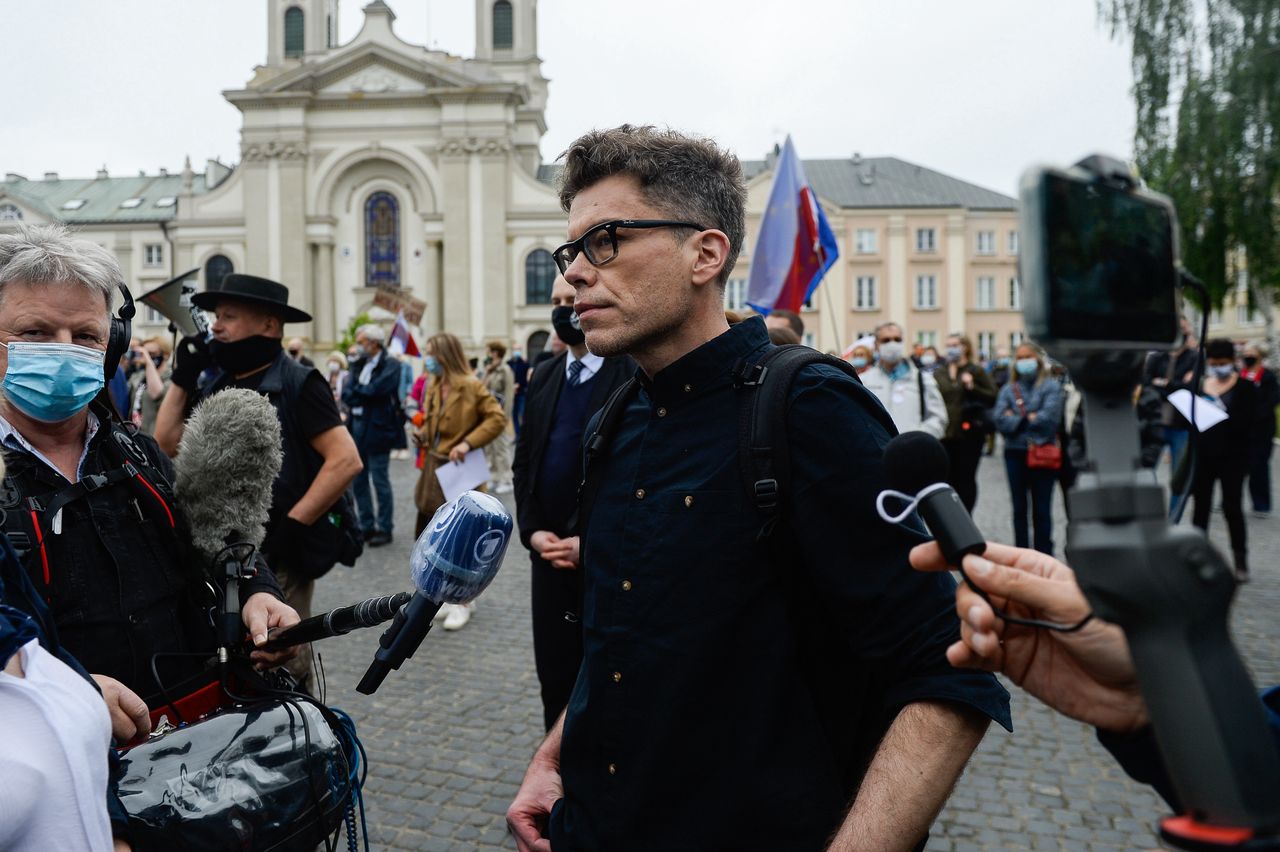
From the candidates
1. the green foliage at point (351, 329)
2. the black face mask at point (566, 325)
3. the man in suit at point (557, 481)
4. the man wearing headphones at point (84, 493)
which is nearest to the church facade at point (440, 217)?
the green foliage at point (351, 329)

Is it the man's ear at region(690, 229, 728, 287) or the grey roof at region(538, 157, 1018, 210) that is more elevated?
the grey roof at region(538, 157, 1018, 210)

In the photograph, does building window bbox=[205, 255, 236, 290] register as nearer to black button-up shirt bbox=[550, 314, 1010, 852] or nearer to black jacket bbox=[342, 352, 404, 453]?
black jacket bbox=[342, 352, 404, 453]

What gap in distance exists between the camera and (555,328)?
14.7 feet

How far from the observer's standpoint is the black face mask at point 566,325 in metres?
4.09

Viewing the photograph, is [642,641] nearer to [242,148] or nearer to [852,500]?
[852,500]

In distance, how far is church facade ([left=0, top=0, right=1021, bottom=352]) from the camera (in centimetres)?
4569

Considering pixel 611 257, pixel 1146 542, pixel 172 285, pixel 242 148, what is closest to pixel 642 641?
pixel 611 257

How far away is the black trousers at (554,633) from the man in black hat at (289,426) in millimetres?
833

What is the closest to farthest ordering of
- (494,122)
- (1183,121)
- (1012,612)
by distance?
(1012,612) < (1183,121) < (494,122)

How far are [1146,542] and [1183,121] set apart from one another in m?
25.7

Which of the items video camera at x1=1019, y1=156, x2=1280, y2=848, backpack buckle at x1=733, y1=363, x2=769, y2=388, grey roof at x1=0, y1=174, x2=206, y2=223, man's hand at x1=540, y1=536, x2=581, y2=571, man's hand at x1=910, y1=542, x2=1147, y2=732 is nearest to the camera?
video camera at x1=1019, y1=156, x2=1280, y2=848

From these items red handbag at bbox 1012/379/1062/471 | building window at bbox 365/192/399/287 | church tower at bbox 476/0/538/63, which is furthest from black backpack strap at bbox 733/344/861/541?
church tower at bbox 476/0/538/63

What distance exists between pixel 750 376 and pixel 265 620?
1.39 meters

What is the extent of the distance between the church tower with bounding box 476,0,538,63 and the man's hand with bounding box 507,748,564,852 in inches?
2249
